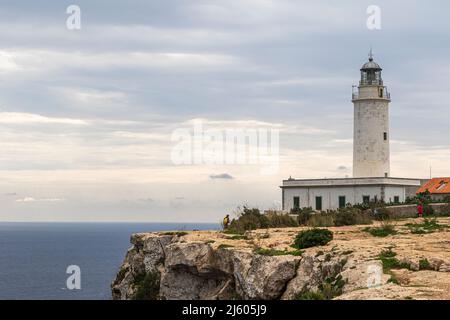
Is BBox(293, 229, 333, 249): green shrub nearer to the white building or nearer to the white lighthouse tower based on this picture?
the white building

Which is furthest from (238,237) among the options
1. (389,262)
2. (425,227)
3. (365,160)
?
(365,160)

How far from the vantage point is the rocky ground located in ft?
65.5

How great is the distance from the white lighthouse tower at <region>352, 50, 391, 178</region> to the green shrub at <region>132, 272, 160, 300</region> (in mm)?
23479

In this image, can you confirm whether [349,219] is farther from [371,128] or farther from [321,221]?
[371,128]

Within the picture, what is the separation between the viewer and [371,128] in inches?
2154

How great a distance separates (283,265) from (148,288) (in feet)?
37.1

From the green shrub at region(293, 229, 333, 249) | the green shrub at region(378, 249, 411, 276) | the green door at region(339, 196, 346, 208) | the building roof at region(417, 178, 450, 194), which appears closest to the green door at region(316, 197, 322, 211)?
the green door at region(339, 196, 346, 208)

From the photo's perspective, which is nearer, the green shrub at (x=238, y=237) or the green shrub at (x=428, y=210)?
the green shrub at (x=238, y=237)

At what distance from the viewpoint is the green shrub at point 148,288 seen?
116ft

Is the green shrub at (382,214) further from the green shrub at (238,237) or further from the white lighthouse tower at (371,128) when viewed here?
the white lighthouse tower at (371,128)

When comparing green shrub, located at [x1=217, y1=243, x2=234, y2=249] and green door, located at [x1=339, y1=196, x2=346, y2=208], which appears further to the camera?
green door, located at [x1=339, y1=196, x2=346, y2=208]

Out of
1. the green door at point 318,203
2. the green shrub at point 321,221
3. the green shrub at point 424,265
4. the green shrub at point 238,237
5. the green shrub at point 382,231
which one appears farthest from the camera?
the green door at point 318,203

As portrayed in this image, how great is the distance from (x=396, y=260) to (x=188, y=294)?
1282cm


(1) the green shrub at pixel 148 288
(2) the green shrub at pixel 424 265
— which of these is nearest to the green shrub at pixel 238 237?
(1) the green shrub at pixel 148 288
